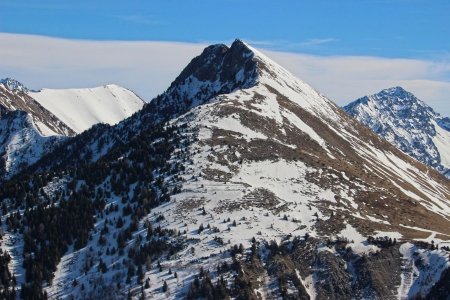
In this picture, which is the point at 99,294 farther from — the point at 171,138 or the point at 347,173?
the point at 347,173

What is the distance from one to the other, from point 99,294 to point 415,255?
5708 cm

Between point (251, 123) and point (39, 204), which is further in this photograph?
point (251, 123)

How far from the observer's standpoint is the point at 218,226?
115 m

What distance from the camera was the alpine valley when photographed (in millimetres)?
104375

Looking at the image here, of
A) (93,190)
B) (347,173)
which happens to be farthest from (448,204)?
(93,190)

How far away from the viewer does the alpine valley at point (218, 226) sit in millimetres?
104375

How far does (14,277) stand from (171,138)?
52.4 metres

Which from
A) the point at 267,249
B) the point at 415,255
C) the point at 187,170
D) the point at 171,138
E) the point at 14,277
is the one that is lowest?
the point at 415,255

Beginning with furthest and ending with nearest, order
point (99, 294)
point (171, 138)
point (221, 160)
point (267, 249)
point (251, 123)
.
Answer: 1. point (251, 123)
2. point (171, 138)
3. point (221, 160)
4. point (267, 249)
5. point (99, 294)

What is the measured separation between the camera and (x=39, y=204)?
127938 mm

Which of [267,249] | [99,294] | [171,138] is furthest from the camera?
[171,138]

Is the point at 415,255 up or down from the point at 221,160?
down

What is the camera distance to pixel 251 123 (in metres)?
159

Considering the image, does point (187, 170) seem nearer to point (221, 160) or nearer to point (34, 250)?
point (221, 160)
